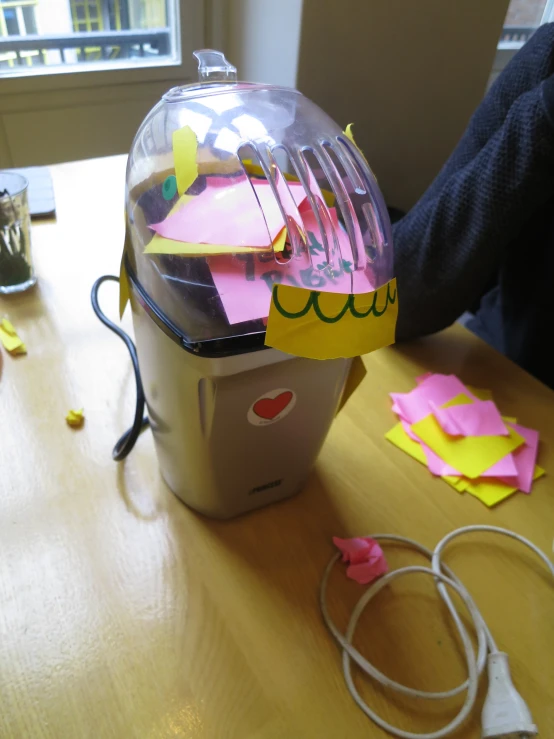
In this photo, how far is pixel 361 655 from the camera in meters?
0.39

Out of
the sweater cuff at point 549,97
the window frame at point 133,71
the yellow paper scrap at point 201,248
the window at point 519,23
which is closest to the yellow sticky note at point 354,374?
the yellow paper scrap at point 201,248

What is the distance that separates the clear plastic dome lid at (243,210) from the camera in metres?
0.35

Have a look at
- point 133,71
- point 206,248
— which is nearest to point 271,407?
point 206,248

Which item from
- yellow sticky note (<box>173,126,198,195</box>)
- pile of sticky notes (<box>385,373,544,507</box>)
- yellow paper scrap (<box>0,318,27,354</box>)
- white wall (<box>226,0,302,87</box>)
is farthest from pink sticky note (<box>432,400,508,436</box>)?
white wall (<box>226,0,302,87</box>)

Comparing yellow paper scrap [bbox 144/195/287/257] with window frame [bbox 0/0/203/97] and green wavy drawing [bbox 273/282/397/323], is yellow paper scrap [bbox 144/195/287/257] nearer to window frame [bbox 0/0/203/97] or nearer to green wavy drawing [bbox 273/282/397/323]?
green wavy drawing [bbox 273/282/397/323]

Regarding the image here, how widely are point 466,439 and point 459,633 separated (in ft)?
0.67

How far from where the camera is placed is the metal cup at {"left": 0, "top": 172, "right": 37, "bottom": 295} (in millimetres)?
661

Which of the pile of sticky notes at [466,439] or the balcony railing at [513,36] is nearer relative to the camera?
the pile of sticky notes at [466,439]

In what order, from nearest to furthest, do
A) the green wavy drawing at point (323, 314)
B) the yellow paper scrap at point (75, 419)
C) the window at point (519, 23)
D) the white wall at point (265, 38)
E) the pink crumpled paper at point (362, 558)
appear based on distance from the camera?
1. the green wavy drawing at point (323, 314)
2. the pink crumpled paper at point (362, 558)
3. the yellow paper scrap at point (75, 419)
4. the white wall at point (265, 38)
5. the window at point (519, 23)

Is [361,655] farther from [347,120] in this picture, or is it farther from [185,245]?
[347,120]

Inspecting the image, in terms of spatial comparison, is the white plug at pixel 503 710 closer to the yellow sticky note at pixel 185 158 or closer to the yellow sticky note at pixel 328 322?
the yellow sticky note at pixel 328 322

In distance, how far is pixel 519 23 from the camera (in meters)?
1.61

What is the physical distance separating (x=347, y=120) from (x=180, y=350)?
3.52 ft

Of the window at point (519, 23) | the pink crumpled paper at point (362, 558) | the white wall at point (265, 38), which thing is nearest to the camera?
the pink crumpled paper at point (362, 558)
